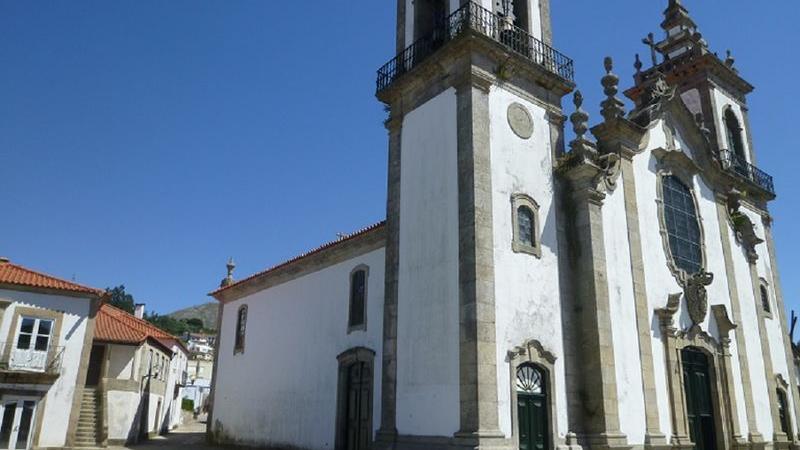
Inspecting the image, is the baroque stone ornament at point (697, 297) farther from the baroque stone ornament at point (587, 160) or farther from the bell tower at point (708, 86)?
the bell tower at point (708, 86)

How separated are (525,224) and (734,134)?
14087mm

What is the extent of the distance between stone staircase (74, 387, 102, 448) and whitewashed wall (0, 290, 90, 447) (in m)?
1.96

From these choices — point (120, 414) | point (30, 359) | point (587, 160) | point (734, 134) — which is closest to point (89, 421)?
point (120, 414)

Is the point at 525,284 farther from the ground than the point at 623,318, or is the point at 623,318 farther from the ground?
the point at 525,284

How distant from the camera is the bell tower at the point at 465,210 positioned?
11773 mm

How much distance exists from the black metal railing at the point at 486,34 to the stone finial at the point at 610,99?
1.24 meters

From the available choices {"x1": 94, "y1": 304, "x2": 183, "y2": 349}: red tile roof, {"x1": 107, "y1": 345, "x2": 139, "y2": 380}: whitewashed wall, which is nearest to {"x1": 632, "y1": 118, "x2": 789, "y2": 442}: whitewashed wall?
{"x1": 94, "y1": 304, "x2": 183, "y2": 349}: red tile roof

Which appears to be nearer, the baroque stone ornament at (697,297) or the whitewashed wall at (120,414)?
the baroque stone ornament at (697,297)

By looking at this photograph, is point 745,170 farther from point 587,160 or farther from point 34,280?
point 34,280

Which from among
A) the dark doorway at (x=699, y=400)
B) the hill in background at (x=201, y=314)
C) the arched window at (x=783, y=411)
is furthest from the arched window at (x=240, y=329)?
the hill in background at (x=201, y=314)

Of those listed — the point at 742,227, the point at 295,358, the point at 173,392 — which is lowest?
the point at 173,392

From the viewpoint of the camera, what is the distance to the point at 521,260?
13.0 m

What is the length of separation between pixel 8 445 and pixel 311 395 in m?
8.45

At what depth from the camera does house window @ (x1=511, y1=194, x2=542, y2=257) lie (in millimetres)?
13203
